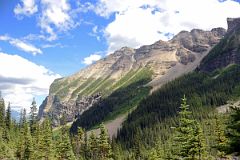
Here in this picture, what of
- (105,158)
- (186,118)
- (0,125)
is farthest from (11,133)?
(186,118)

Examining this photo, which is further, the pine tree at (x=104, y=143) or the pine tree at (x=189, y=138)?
the pine tree at (x=104, y=143)

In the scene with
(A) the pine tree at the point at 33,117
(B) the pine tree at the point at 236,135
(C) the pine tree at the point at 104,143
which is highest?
(A) the pine tree at the point at 33,117

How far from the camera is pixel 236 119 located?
82.2ft

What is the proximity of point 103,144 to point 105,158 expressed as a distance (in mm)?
10183

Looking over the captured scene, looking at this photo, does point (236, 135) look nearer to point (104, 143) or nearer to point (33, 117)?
point (104, 143)

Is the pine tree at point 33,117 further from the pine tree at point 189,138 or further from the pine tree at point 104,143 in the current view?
the pine tree at point 189,138

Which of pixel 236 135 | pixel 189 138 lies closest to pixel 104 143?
pixel 189 138

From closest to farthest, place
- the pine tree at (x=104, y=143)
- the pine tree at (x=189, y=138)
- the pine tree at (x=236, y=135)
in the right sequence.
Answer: the pine tree at (x=236, y=135)
the pine tree at (x=189, y=138)
the pine tree at (x=104, y=143)

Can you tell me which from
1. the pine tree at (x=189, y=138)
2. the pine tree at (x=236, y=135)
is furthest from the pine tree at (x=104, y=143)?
the pine tree at (x=236, y=135)

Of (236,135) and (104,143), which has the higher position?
(104,143)

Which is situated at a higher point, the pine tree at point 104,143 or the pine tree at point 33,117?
the pine tree at point 33,117

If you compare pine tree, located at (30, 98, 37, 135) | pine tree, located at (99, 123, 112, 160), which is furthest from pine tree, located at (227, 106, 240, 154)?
pine tree, located at (30, 98, 37, 135)

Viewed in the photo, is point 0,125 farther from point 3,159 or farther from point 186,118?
point 186,118

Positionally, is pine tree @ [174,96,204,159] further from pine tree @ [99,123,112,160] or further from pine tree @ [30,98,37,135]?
pine tree @ [30,98,37,135]
